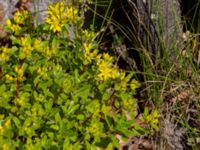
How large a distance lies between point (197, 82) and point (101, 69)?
3.25 ft

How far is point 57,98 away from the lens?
2.64 metres

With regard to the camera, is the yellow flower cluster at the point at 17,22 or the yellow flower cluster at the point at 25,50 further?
the yellow flower cluster at the point at 17,22

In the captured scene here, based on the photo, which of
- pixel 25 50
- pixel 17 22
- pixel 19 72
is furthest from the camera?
pixel 17 22

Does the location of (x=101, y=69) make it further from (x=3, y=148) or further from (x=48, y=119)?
(x=3, y=148)

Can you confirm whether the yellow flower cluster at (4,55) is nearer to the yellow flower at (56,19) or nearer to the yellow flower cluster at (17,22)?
the yellow flower cluster at (17,22)

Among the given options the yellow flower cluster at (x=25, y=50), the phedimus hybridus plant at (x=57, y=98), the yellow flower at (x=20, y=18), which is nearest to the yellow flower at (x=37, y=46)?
the phedimus hybridus plant at (x=57, y=98)

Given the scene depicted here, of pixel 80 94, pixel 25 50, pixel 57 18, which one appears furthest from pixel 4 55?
pixel 80 94

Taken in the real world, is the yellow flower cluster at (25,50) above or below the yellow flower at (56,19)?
below

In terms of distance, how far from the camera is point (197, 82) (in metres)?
3.39

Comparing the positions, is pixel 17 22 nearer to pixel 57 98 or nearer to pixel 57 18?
pixel 57 18

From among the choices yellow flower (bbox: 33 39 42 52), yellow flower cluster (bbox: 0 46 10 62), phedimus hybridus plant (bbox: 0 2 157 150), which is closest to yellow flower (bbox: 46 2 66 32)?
phedimus hybridus plant (bbox: 0 2 157 150)

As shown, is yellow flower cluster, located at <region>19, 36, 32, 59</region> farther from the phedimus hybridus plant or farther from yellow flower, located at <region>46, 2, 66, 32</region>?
yellow flower, located at <region>46, 2, 66, 32</region>

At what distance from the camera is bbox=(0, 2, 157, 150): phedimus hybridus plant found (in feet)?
8.24

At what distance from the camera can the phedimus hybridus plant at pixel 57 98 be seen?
251cm
